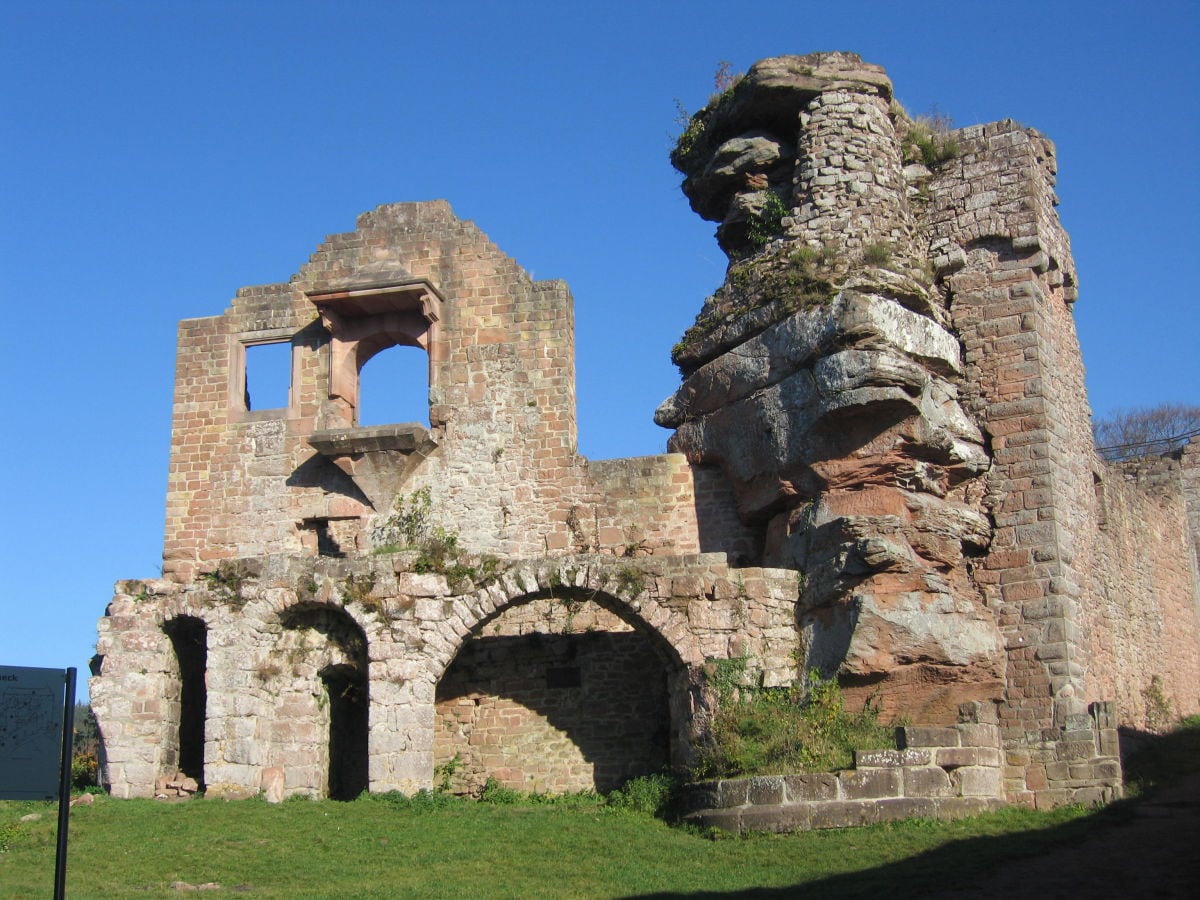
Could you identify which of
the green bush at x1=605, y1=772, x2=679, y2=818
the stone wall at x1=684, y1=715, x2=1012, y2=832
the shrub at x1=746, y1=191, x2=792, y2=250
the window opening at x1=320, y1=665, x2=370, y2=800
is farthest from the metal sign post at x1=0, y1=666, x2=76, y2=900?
the shrub at x1=746, y1=191, x2=792, y2=250

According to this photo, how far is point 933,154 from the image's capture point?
21750 millimetres

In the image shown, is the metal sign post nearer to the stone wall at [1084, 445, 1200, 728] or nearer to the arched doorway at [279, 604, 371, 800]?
the arched doorway at [279, 604, 371, 800]

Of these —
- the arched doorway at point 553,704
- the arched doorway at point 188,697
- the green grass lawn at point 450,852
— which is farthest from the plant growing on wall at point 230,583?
the arched doorway at point 553,704

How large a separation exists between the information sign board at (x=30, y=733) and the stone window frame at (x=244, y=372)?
14007mm

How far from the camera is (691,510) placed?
2189 centimetres

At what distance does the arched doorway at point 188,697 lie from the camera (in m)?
19.6

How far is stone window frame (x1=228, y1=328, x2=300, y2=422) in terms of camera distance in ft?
78.8

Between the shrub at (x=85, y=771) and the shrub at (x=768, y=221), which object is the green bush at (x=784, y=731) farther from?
the shrub at (x=85, y=771)

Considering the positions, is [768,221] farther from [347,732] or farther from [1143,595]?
[347,732]

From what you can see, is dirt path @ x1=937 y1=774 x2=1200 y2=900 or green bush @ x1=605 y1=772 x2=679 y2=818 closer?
dirt path @ x1=937 y1=774 x2=1200 y2=900

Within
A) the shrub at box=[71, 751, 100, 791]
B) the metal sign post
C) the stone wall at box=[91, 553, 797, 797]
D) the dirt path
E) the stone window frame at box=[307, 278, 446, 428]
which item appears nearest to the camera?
the metal sign post

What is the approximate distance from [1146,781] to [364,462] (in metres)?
12.0

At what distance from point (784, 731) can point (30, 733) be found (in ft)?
31.0

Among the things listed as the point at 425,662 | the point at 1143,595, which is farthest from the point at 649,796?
the point at 1143,595
